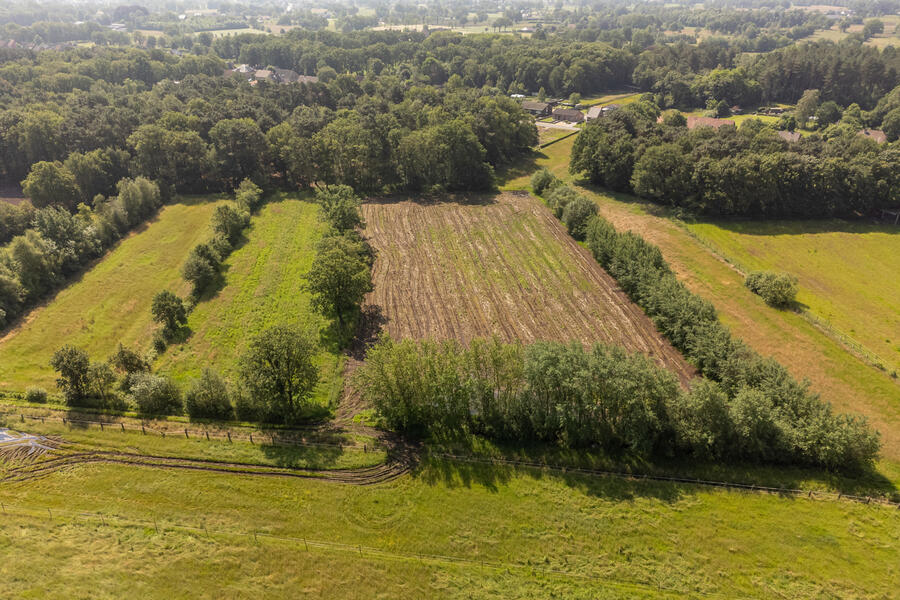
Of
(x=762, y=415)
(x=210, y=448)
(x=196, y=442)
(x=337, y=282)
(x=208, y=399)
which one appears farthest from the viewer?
(x=337, y=282)

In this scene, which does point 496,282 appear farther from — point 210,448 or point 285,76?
point 285,76

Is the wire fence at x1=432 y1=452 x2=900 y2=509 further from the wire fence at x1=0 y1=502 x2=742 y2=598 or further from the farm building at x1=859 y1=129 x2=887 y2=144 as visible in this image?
the farm building at x1=859 y1=129 x2=887 y2=144

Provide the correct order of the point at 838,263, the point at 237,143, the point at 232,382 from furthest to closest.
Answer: the point at 237,143 < the point at 838,263 < the point at 232,382

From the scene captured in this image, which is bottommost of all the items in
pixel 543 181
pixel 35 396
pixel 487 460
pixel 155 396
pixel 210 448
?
pixel 210 448

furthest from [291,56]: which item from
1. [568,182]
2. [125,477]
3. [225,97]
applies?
Answer: [125,477]

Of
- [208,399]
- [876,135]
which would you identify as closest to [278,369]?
[208,399]

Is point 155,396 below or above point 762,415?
below

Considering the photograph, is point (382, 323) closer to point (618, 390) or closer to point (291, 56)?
point (618, 390)

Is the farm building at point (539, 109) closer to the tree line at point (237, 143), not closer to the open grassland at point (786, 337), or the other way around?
the tree line at point (237, 143)
